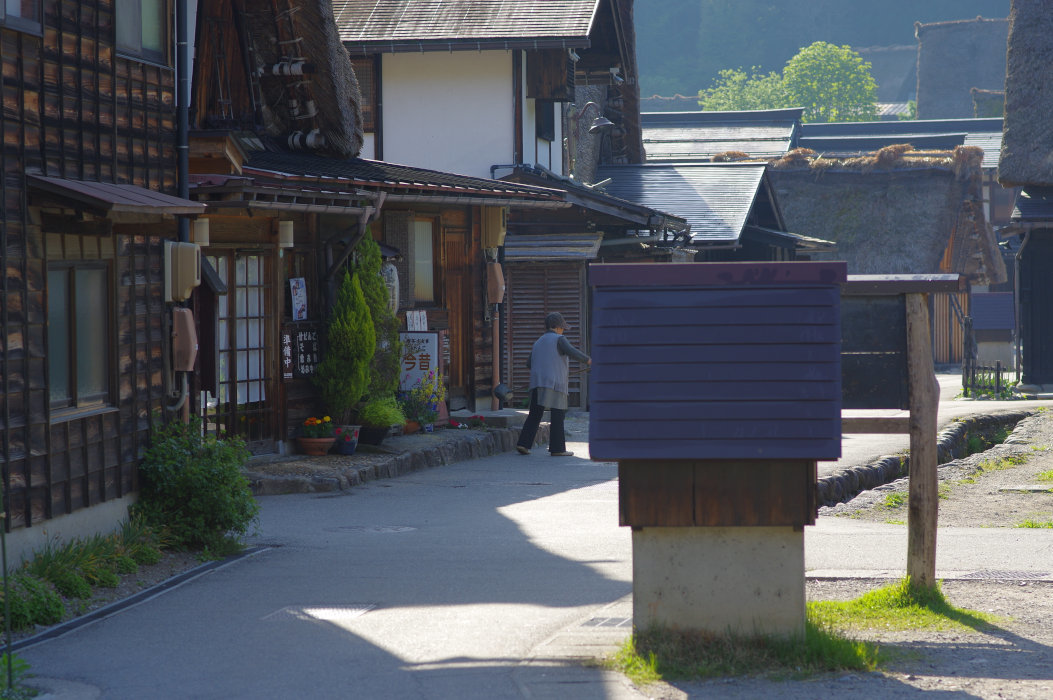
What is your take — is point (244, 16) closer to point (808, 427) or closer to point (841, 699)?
point (808, 427)

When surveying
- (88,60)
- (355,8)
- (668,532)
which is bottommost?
(668,532)

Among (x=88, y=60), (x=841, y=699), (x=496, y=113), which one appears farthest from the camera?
(x=496, y=113)

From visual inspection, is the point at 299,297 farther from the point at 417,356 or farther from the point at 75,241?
the point at 75,241

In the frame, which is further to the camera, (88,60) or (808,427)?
(88,60)

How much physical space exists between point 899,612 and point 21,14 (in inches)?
240

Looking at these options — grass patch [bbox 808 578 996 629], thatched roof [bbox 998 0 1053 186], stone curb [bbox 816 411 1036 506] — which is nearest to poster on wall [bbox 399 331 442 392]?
stone curb [bbox 816 411 1036 506]

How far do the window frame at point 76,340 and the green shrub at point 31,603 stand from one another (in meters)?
1.22

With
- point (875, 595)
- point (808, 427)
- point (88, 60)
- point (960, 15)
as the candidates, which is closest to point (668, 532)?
point (808, 427)

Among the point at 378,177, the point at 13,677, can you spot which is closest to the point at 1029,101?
the point at 378,177

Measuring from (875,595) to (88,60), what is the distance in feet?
19.4

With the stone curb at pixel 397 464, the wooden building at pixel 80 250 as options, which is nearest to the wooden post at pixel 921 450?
the wooden building at pixel 80 250

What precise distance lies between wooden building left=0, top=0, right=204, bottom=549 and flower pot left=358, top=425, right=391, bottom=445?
16.8 feet

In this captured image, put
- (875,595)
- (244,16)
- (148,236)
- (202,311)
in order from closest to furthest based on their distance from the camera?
(875,595)
(148,236)
(202,311)
(244,16)

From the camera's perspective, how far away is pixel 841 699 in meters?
5.23
